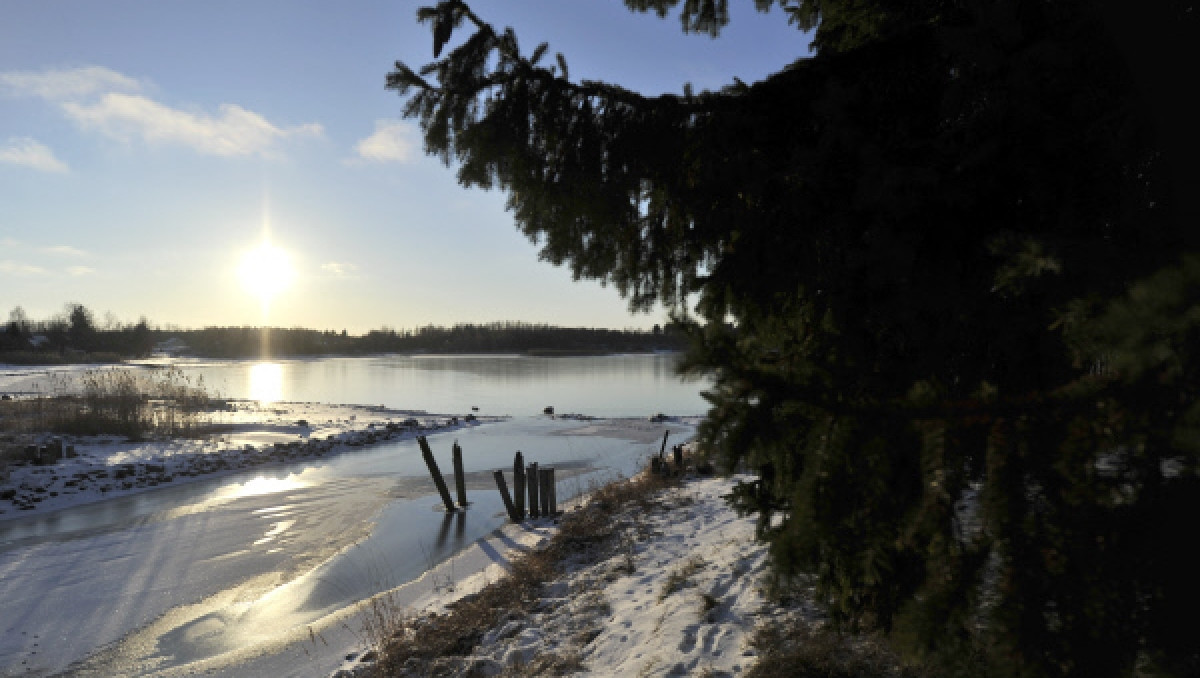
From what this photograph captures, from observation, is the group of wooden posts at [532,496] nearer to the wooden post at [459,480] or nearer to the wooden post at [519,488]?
the wooden post at [519,488]

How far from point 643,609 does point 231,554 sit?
7740mm

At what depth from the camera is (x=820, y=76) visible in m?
2.84

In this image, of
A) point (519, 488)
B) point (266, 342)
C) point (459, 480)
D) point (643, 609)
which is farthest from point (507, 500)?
point (266, 342)

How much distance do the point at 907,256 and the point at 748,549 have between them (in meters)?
4.35

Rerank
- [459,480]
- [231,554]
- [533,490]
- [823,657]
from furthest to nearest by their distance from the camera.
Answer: [459,480]
[533,490]
[231,554]
[823,657]

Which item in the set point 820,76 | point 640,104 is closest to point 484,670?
point 640,104

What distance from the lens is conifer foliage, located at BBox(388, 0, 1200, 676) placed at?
1.42m

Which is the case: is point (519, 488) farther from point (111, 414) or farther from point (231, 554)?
point (111, 414)

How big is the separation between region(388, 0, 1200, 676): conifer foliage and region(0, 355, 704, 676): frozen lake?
2.35 feet

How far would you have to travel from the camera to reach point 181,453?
57.5ft

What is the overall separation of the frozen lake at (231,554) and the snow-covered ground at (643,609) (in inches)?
52.8

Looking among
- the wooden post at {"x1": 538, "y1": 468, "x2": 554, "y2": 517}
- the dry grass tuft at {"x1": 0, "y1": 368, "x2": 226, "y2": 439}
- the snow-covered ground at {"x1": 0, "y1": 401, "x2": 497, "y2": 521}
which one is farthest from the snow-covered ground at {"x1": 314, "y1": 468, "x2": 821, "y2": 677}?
the dry grass tuft at {"x1": 0, "y1": 368, "x2": 226, "y2": 439}

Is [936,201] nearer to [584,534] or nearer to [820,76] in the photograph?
[820,76]

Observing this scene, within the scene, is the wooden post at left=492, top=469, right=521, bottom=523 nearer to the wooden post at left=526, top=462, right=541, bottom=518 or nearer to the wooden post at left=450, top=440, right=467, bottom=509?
the wooden post at left=526, top=462, right=541, bottom=518
